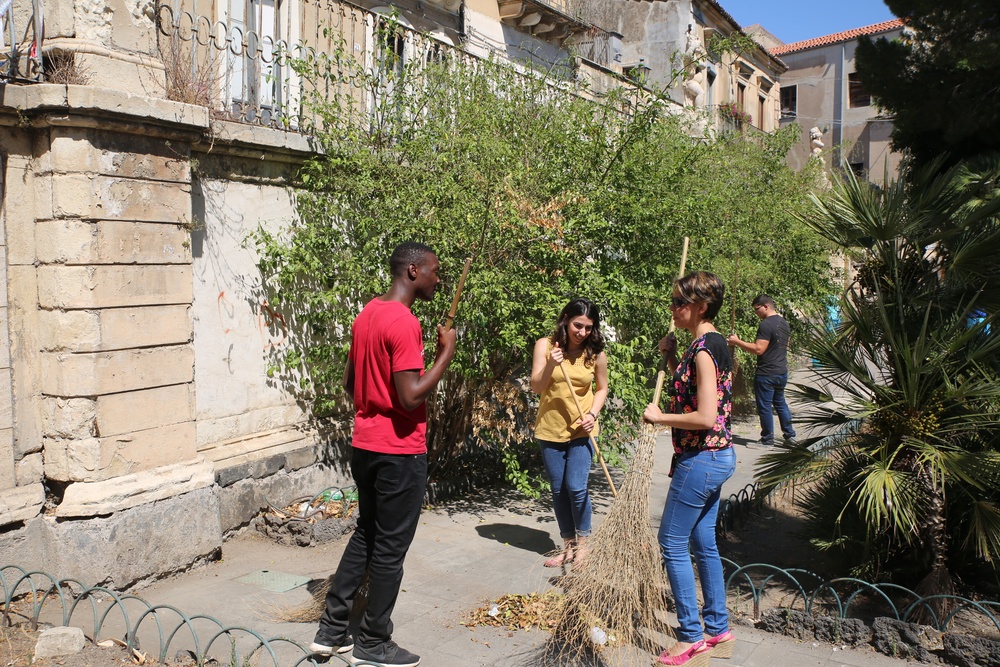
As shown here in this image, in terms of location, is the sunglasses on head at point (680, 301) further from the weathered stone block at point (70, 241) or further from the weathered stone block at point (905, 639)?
the weathered stone block at point (70, 241)

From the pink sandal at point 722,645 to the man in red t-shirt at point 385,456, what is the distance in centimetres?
148

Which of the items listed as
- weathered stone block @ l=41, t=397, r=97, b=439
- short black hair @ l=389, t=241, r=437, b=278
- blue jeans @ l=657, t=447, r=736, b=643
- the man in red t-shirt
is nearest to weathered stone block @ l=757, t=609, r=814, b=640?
blue jeans @ l=657, t=447, r=736, b=643

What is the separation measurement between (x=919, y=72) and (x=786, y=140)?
751 centimetres

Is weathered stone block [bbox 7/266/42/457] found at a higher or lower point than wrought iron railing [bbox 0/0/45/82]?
lower

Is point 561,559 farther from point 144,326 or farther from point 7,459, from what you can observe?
point 7,459

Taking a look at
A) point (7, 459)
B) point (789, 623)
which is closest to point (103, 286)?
point (7, 459)

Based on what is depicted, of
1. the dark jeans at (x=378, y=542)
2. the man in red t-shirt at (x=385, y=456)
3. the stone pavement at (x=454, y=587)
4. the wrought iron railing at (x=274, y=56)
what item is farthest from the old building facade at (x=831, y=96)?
the dark jeans at (x=378, y=542)

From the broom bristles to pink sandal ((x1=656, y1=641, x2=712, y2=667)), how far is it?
0.11 meters

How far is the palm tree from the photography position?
468cm

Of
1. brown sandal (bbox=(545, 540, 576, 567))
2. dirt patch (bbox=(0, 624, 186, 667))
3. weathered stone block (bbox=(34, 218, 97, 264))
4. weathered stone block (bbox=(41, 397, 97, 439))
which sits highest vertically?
weathered stone block (bbox=(34, 218, 97, 264))

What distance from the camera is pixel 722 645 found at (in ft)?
13.5

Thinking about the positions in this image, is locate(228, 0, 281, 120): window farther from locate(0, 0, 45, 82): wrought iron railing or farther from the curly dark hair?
the curly dark hair

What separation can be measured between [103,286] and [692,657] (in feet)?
13.1

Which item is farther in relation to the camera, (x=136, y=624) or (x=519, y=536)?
(x=519, y=536)
